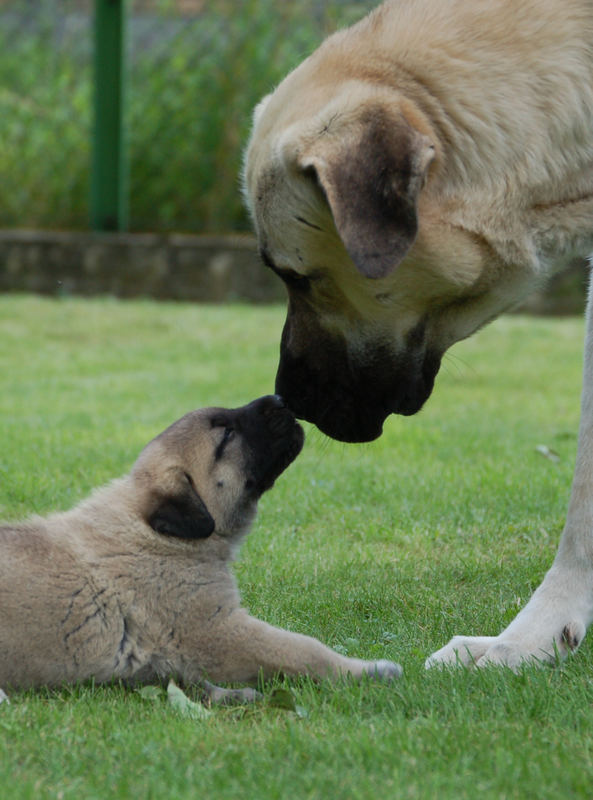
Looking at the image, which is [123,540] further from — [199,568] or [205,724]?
[205,724]

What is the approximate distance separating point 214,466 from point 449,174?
1061 mm

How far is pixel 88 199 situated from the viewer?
12.0m

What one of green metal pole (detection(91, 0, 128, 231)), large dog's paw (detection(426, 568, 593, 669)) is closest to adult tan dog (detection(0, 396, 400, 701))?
large dog's paw (detection(426, 568, 593, 669))

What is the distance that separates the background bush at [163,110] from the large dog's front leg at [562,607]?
8890 millimetres

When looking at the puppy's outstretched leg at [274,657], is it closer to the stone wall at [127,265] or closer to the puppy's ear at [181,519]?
the puppy's ear at [181,519]

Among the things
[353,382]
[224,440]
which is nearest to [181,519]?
[224,440]

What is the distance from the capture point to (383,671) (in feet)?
9.61

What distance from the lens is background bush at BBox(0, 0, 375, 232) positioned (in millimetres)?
11867

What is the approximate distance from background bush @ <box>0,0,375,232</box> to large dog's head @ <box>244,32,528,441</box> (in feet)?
28.3

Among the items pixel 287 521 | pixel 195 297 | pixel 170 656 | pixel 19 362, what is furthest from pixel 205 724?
pixel 195 297

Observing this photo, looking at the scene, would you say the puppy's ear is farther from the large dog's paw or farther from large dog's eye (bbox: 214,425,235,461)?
the large dog's paw

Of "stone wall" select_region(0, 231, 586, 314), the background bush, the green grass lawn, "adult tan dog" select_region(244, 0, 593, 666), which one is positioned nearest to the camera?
the green grass lawn

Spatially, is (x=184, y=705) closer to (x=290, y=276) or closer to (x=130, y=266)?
(x=290, y=276)

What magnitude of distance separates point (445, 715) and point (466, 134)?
142 centimetres
